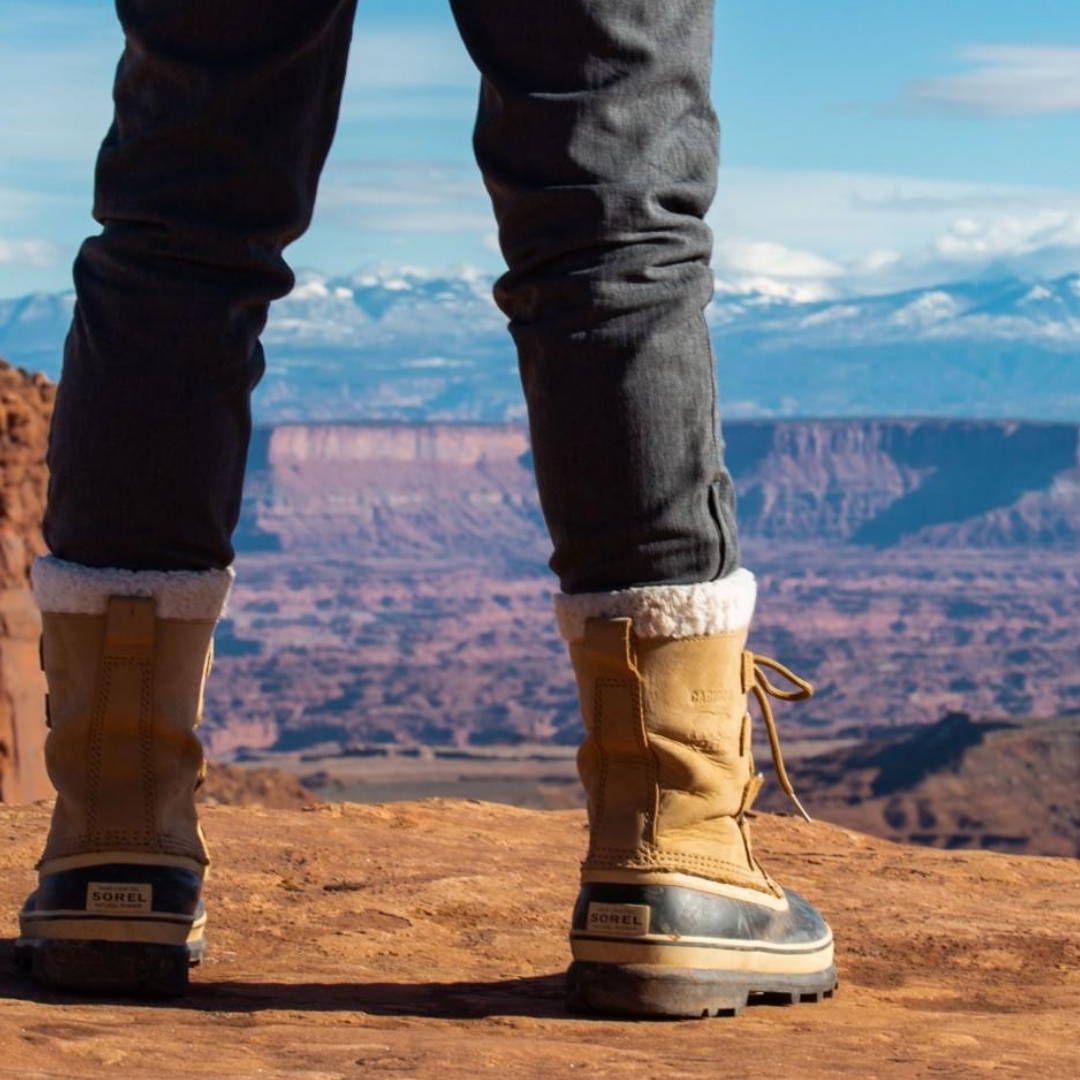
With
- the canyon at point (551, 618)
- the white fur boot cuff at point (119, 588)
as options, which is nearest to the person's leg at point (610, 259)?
the white fur boot cuff at point (119, 588)

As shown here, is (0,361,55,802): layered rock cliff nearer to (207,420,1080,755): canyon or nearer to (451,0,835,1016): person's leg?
(451,0,835,1016): person's leg

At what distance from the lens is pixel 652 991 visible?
1.41m

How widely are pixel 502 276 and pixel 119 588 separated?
38cm

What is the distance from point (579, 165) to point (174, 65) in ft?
1.04

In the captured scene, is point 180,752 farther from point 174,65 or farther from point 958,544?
point 958,544

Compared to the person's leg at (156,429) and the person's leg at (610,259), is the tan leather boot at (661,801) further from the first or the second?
the person's leg at (156,429)

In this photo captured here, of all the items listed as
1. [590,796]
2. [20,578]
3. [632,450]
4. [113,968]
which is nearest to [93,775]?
[113,968]

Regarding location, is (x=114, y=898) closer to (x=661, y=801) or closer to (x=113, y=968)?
(x=113, y=968)

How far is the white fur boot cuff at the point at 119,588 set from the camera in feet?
4.81

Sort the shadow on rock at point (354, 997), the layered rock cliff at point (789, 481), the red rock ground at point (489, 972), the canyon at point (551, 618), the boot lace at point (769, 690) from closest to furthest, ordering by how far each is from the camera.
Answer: the red rock ground at point (489, 972) < the shadow on rock at point (354, 997) < the boot lace at point (769, 690) < the canyon at point (551, 618) < the layered rock cliff at point (789, 481)

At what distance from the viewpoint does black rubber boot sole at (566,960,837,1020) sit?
1412 millimetres

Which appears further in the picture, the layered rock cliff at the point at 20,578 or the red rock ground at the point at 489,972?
the layered rock cliff at the point at 20,578

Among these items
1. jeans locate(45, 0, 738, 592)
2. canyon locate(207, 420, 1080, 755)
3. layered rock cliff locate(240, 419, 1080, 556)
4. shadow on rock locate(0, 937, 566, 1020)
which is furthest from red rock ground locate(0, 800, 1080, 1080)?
layered rock cliff locate(240, 419, 1080, 556)

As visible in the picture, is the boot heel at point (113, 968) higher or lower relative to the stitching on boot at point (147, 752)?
lower
